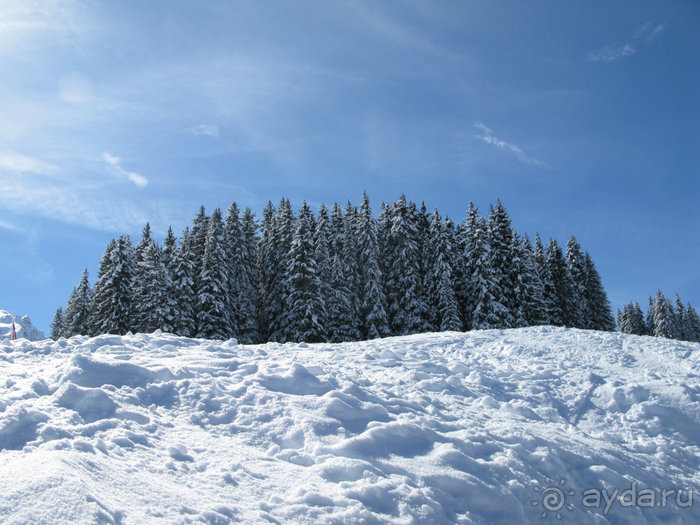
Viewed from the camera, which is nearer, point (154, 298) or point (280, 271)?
point (154, 298)

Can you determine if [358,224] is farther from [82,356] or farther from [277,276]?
[82,356]

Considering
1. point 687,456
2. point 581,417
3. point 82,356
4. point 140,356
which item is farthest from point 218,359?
point 687,456

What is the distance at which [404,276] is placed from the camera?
125 ft

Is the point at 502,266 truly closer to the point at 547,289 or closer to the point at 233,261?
the point at 547,289

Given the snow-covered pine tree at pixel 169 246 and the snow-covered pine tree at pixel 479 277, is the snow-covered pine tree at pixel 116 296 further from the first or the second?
the snow-covered pine tree at pixel 479 277

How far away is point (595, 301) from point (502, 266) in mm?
18245

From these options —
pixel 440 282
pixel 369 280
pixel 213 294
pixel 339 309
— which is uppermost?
pixel 369 280

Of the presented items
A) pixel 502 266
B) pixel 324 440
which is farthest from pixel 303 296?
pixel 324 440

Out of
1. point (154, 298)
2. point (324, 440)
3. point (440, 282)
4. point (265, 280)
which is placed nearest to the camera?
point (324, 440)

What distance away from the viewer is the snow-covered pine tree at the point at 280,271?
3581 centimetres

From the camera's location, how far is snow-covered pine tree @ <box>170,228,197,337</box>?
1312 inches

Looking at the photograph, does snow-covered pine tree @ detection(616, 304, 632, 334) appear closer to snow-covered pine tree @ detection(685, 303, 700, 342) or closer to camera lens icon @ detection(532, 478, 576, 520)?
snow-covered pine tree @ detection(685, 303, 700, 342)

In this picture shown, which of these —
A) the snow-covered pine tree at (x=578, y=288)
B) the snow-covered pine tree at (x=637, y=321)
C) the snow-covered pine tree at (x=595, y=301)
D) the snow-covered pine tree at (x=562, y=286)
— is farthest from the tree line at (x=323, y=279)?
the snow-covered pine tree at (x=637, y=321)

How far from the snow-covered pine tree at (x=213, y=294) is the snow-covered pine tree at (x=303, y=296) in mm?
4668
